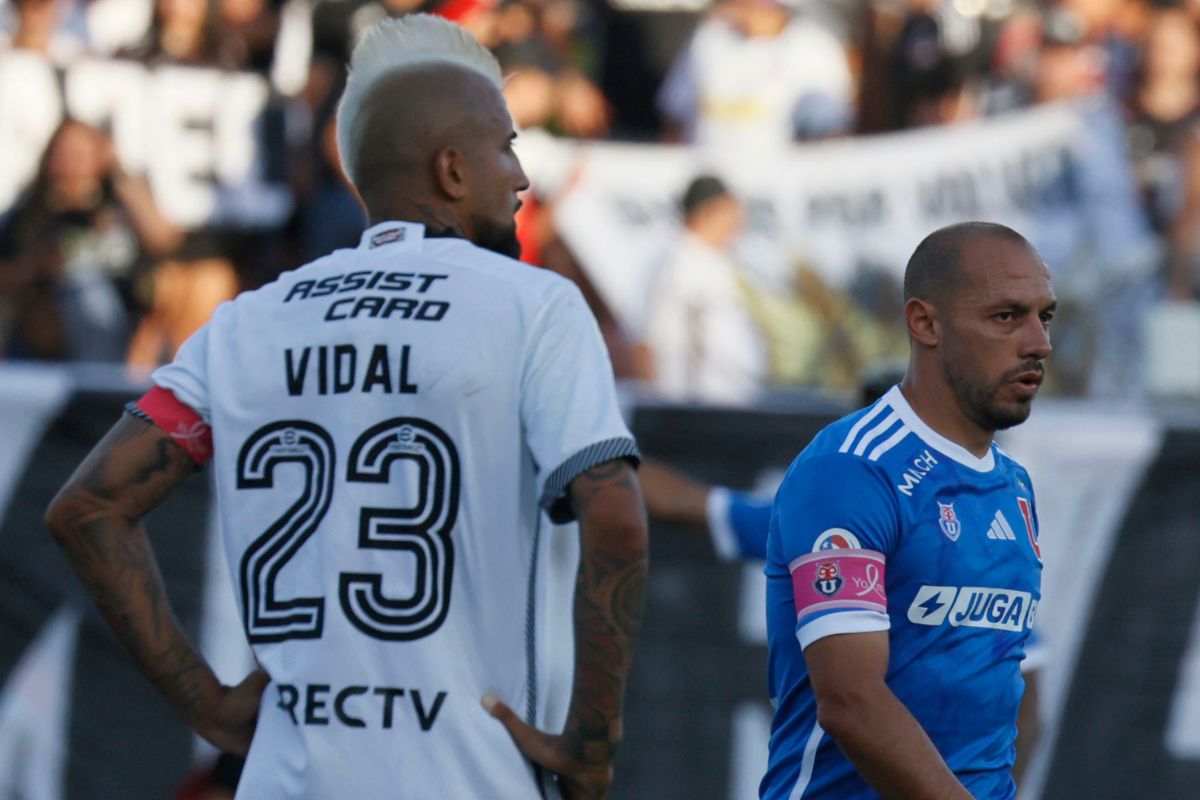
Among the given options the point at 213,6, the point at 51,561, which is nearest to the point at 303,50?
the point at 213,6

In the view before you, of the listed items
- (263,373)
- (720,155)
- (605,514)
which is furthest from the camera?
(720,155)

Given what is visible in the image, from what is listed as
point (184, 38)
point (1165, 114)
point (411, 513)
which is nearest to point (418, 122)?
point (411, 513)

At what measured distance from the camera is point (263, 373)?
3.13 metres

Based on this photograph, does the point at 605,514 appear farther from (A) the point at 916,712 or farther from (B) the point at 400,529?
(A) the point at 916,712

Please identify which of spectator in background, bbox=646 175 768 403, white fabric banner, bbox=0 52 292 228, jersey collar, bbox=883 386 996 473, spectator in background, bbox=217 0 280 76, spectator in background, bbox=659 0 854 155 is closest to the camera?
jersey collar, bbox=883 386 996 473

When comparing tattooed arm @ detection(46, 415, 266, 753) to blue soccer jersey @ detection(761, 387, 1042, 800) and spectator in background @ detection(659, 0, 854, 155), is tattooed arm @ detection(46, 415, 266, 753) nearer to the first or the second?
blue soccer jersey @ detection(761, 387, 1042, 800)

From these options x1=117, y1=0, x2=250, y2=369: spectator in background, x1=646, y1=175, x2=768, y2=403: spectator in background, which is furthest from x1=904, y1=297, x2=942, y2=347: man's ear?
x1=117, y1=0, x2=250, y2=369: spectator in background

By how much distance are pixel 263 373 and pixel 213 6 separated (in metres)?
7.14

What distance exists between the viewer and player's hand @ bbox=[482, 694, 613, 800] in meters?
2.99

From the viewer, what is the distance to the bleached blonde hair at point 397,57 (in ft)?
10.8

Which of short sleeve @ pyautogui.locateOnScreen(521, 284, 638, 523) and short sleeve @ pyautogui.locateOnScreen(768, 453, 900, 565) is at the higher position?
short sleeve @ pyautogui.locateOnScreen(521, 284, 638, 523)

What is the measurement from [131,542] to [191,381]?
1.04ft

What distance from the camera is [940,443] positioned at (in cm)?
316

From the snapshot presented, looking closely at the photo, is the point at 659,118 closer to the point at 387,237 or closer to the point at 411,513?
the point at 387,237
